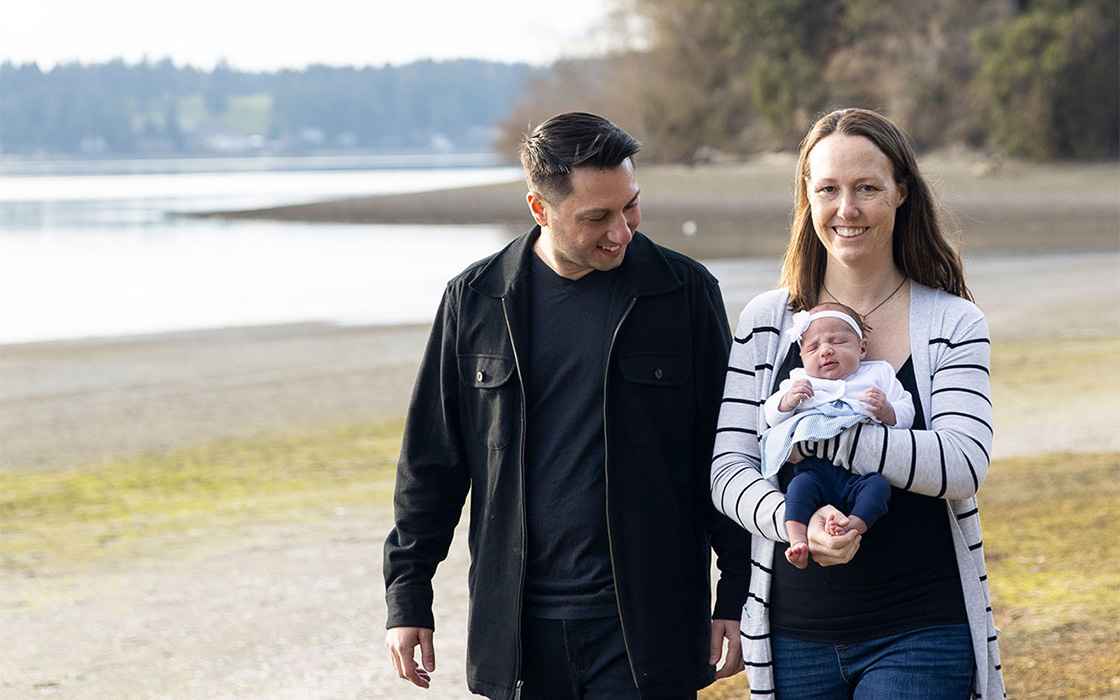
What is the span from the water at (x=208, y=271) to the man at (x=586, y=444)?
17.1 metres

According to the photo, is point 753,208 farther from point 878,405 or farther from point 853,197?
point 878,405

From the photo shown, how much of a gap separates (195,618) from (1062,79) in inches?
1984

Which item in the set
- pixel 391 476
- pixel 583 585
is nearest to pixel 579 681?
pixel 583 585

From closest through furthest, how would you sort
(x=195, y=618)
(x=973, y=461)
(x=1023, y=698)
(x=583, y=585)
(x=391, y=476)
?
(x=973, y=461) → (x=583, y=585) → (x=1023, y=698) → (x=195, y=618) → (x=391, y=476)

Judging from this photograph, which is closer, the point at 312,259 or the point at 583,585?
the point at 583,585

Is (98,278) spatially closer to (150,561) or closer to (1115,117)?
(150,561)

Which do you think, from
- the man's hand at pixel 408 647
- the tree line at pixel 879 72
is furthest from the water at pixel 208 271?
the man's hand at pixel 408 647

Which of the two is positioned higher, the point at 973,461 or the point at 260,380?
the point at 973,461

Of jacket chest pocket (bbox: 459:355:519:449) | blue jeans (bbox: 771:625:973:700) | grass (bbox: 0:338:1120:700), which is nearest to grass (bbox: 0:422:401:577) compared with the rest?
grass (bbox: 0:338:1120:700)

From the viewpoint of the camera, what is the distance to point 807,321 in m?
2.65

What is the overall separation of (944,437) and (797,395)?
0.91ft

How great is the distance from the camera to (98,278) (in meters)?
31.7

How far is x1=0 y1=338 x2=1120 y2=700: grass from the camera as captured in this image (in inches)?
200

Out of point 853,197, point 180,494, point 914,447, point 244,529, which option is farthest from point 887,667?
point 180,494
